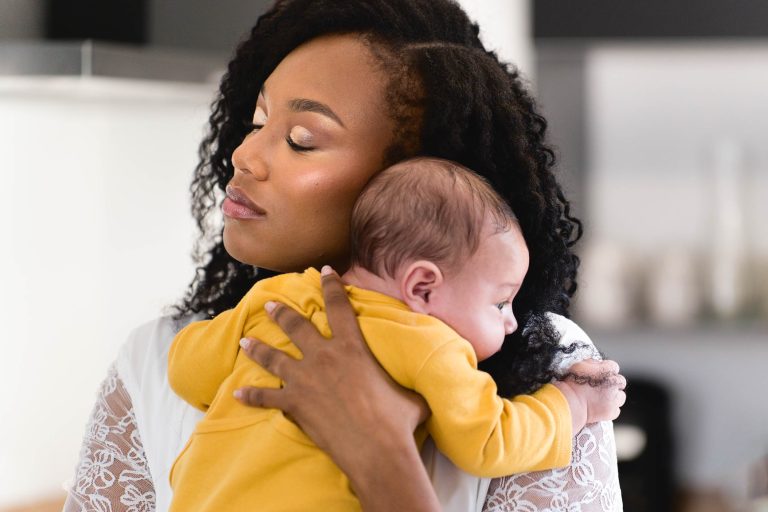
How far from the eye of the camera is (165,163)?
9.18 feet

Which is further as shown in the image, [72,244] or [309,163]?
[72,244]

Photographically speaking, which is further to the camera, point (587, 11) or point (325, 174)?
point (587, 11)

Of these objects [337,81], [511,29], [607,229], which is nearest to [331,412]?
[337,81]

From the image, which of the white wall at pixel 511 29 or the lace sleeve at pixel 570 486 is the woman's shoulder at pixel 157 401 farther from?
the white wall at pixel 511 29

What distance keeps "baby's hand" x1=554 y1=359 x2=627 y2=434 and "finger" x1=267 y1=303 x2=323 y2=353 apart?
0.26 metres

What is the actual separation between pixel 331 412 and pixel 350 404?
0.02m

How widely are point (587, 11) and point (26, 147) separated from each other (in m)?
1.66

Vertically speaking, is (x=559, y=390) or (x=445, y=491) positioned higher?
(x=559, y=390)

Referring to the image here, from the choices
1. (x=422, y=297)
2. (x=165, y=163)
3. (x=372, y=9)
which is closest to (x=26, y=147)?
(x=165, y=163)

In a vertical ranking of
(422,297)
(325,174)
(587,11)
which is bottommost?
(422,297)

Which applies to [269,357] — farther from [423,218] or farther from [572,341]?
[572,341]

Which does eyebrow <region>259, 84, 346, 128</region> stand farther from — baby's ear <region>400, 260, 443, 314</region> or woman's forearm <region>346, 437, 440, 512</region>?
woman's forearm <region>346, 437, 440, 512</region>

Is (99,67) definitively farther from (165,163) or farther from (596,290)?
(596,290)

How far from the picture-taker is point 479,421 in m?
0.98
